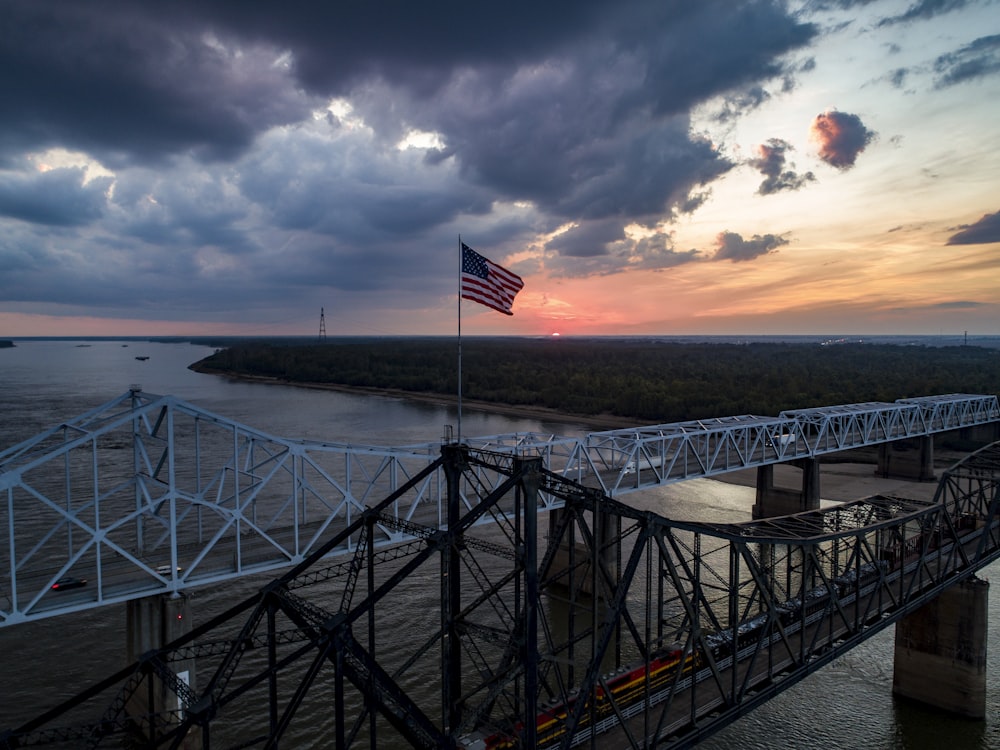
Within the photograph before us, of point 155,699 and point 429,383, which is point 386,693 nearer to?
point 155,699

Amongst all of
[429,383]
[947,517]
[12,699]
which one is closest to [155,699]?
[12,699]

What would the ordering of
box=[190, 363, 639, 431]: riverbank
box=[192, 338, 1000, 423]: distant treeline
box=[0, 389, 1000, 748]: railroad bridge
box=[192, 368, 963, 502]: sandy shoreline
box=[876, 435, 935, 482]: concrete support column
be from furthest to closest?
box=[190, 363, 639, 431]: riverbank
box=[192, 338, 1000, 423]: distant treeline
box=[876, 435, 935, 482]: concrete support column
box=[192, 368, 963, 502]: sandy shoreline
box=[0, 389, 1000, 748]: railroad bridge

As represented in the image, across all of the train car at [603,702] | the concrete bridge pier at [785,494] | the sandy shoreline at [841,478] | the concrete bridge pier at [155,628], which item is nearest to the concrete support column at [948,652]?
the train car at [603,702]

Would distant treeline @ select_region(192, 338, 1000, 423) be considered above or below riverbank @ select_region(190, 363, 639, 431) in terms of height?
above

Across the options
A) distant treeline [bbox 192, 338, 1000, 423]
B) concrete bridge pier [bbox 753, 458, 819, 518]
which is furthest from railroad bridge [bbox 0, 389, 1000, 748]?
distant treeline [bbox 192, 338, 1000, 423]

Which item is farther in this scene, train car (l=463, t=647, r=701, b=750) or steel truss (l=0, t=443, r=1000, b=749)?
train car (l=463, t=647, r=701, b=750)

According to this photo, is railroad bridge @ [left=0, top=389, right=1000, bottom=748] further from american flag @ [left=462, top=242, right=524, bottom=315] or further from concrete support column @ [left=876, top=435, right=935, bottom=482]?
concrete support column @ [left=876, top=435, right=935, bottom=482]

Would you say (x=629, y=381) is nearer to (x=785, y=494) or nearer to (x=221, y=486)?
(x=785, y=494)
